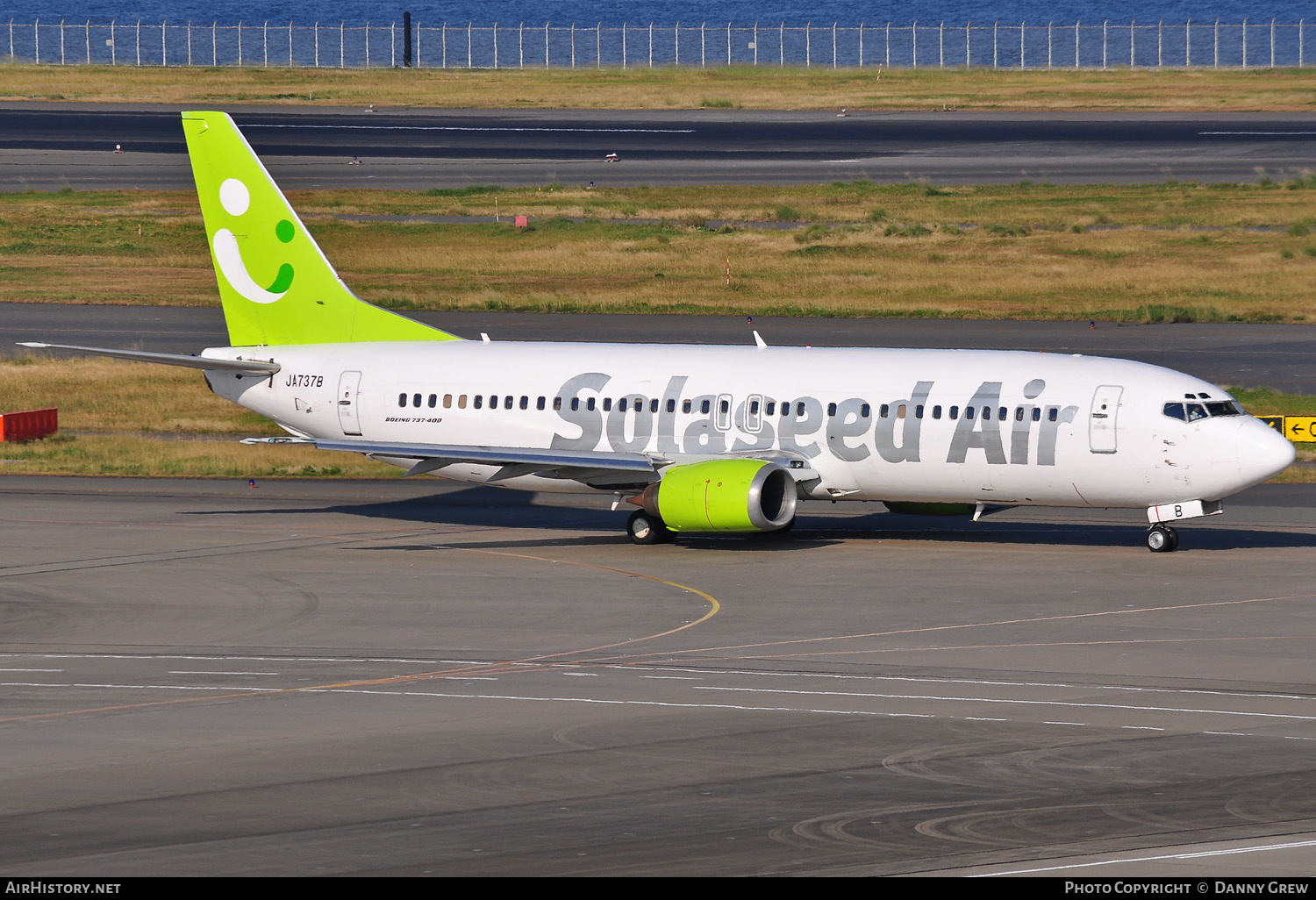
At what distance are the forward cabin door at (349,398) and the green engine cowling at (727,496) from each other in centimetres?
933

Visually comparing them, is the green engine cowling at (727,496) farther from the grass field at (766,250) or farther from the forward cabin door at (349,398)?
the grass field at (766,250)

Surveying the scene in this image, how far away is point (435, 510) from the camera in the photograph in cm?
5244

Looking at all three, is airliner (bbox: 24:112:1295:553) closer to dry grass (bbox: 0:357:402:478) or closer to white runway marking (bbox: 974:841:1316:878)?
dry grass (bbox: 0:357:402:478)

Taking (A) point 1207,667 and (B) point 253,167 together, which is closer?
(A) point 1207,667

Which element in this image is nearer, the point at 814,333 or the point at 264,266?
the point at 264,266

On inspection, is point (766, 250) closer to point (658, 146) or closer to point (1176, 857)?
point (658, 146)

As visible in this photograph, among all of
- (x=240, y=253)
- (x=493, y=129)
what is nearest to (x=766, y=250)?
(x=240, y=253)

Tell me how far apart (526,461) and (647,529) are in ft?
13.0

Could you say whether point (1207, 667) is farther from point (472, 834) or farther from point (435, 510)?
point (435, 510)

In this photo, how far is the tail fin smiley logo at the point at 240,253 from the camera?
167 ft

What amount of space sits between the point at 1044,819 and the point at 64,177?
359 feet

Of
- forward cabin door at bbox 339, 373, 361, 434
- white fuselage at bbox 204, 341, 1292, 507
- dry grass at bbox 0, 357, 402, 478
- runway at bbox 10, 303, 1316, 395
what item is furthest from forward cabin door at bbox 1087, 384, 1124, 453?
Result: runway at bbox 10, 303, 1316, 395

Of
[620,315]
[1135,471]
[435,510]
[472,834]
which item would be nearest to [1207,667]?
[1135,471]

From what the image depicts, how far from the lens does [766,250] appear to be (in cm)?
9631
